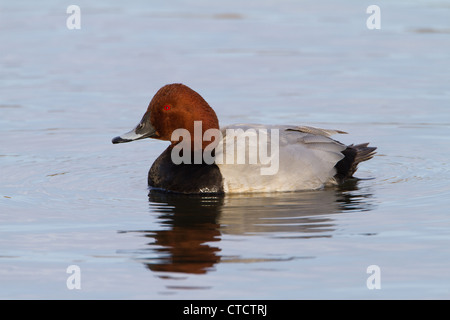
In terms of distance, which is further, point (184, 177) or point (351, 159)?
point (351, 159)

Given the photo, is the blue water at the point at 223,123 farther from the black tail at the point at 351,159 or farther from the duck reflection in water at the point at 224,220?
the black tail at the point at 351,159

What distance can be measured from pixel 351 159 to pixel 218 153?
1.51 metres

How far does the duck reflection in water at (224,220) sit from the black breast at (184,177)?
0.07 m

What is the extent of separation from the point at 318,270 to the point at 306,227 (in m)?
1.13

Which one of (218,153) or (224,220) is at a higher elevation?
(218,153)

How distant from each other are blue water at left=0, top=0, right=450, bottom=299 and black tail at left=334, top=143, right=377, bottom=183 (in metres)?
0.19

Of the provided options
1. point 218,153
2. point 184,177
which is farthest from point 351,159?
point 184,177

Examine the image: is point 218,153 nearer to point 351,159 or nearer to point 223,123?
point 351,159

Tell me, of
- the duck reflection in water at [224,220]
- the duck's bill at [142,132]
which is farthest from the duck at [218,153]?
the duck reflection in water at [224,220]

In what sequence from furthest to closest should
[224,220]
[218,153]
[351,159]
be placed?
[351,159]
[218,153]
[224,220]

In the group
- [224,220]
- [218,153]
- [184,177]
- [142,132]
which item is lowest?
[224,220]

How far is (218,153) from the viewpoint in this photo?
28.6 feet

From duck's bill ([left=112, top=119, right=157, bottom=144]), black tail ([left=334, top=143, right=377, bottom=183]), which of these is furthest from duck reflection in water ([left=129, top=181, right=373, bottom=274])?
duck's bill ([left=112, top=119, right=157, bottom=144])

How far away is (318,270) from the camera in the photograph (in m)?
6.39
